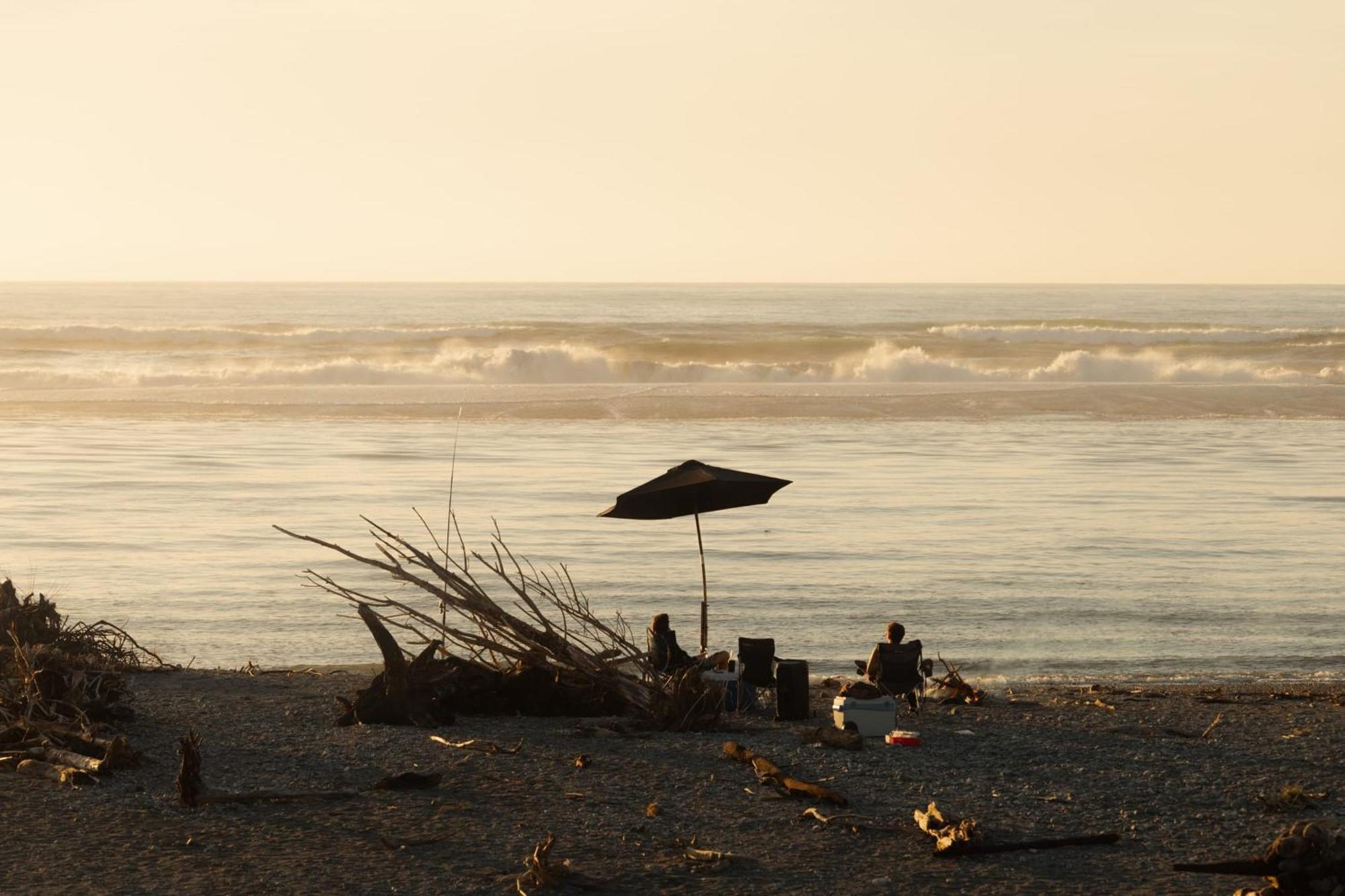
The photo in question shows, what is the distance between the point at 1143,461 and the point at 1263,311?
3627 inches

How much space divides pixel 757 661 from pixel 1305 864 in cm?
485

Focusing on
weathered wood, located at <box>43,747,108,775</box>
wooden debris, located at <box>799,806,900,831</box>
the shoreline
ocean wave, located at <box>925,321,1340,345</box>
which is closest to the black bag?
wooden debris, located at <box>799,806,900,831</box>

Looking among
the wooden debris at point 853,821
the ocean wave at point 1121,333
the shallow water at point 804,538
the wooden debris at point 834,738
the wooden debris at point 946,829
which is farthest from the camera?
the ocean wave at point 1121,333

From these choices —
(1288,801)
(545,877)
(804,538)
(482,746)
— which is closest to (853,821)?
(545,877)

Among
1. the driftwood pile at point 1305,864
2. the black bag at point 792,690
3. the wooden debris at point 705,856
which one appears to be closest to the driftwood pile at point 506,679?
the black bag at point 792,690

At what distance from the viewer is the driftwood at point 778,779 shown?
28.4ft

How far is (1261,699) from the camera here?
11352 millimetres

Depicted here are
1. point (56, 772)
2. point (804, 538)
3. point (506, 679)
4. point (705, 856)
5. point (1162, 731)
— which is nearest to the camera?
point (705, 856)

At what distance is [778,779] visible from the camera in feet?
29.3

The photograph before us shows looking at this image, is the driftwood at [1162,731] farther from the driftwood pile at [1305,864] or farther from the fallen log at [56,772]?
the fallen log at [56,772]

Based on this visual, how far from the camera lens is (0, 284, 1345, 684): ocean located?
46.6 ft

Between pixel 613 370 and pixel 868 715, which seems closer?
pixel 868 715

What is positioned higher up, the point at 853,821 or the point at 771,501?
the point at 853,821

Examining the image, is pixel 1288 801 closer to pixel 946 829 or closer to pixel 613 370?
pixel 946 829
